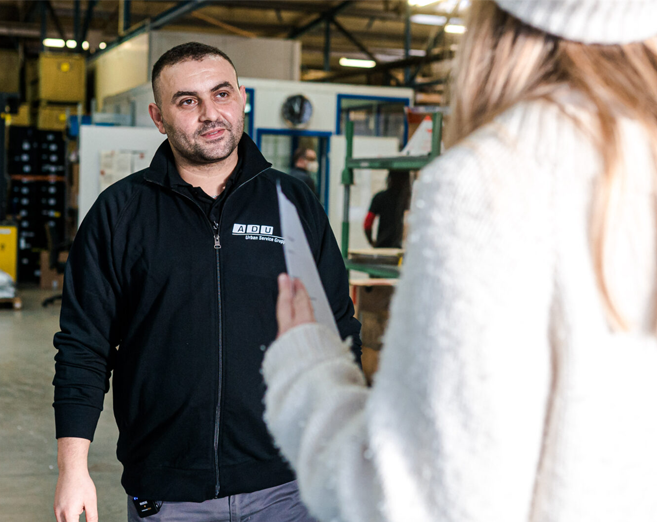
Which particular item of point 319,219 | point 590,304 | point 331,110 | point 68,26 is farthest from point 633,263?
point 68,26

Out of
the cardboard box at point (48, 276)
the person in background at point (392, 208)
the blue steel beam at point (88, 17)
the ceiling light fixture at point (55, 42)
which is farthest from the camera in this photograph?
the ceiling light fixture at point (55, 42)

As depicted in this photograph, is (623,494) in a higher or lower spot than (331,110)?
lower

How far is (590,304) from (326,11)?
14.4 m

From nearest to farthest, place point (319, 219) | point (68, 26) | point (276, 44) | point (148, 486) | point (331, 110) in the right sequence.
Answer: point (148, 486)
point (319, 219)
point (331, 110)
point (276, 44)
point (68, 26)

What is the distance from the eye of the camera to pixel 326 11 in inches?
559

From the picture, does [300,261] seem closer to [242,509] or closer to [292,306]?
[292,306]

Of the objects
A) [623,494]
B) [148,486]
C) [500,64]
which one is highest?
[500,64]

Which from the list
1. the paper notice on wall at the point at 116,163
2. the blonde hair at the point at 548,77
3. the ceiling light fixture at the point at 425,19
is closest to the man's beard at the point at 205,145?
the blonde hair at the point at 548,77

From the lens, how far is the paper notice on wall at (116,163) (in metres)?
7.79

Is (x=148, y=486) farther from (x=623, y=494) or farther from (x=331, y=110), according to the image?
(x=331, y=110)

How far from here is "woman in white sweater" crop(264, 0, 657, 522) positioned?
0.65 meters

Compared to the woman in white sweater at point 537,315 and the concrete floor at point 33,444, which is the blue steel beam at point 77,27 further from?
the woman in white sweater at point 537,315

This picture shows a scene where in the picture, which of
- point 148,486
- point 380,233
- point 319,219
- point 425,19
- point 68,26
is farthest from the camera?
point 68,26

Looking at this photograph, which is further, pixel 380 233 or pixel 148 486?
pixel 380 233
